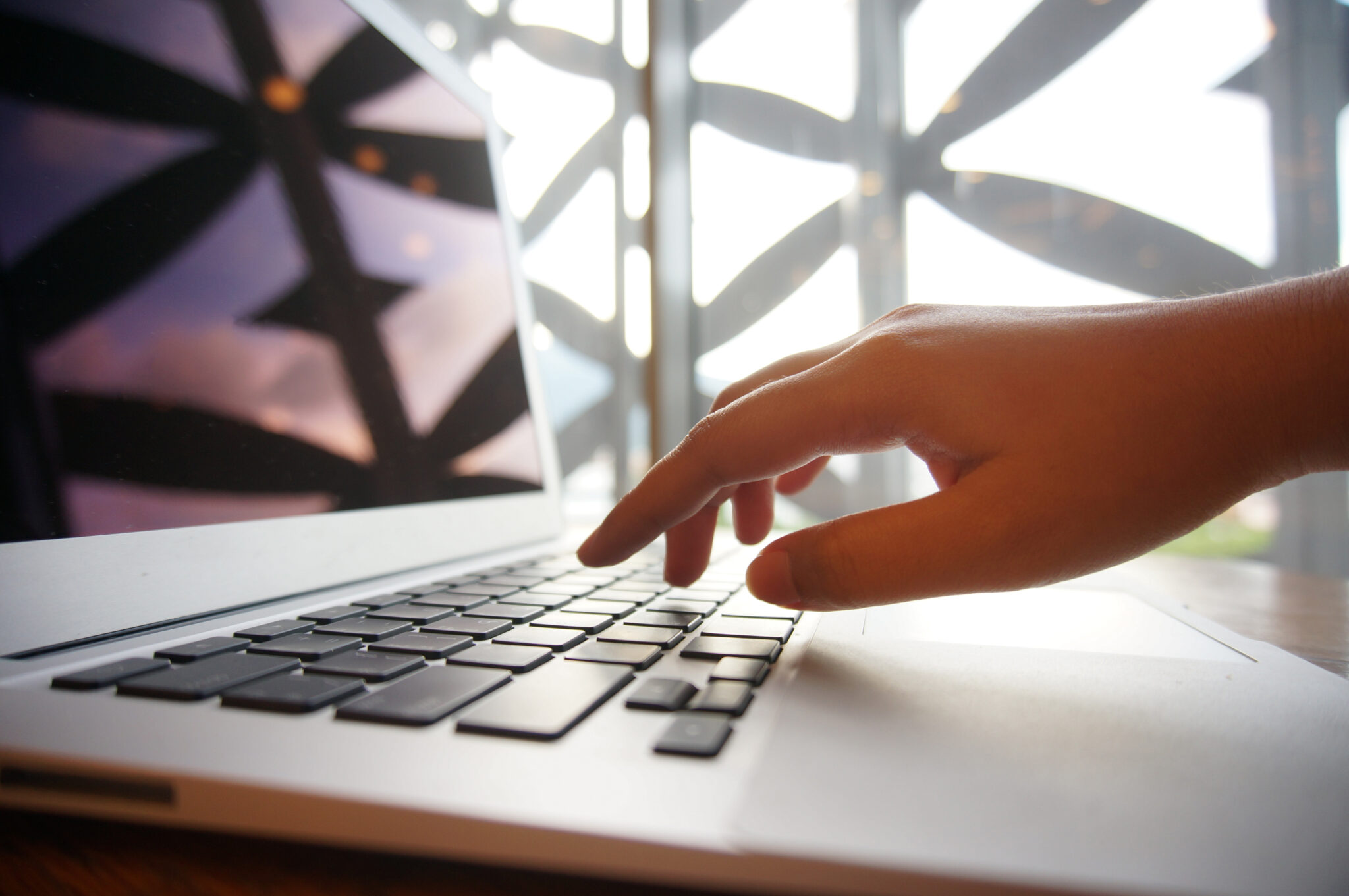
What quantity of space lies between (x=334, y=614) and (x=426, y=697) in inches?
8.5

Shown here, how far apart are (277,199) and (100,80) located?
0.14 m

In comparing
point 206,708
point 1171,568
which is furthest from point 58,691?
point 1171,568

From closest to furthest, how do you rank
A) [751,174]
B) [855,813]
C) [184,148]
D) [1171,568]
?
[855,813], [184,148], [1171,568], [751,174]

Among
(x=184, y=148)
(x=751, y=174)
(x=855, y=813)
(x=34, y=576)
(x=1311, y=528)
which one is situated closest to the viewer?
(x=855, y=813)

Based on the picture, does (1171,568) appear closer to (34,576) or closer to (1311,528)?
(1311,528)

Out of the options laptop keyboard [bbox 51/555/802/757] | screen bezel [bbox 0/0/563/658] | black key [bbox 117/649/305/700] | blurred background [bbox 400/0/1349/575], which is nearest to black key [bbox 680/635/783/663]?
laptop keyboard [bbox 51/555/802/757]

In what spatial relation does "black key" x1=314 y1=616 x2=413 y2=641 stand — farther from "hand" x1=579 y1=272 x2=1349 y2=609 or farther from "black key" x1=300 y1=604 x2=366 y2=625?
"hand" x1=579 y1=272 x2=1349 y2=609

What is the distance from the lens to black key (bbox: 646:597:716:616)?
488 mm

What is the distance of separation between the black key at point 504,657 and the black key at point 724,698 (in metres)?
0.09

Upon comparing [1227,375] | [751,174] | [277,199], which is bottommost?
[1227,375]

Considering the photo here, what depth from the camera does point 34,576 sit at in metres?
0.37

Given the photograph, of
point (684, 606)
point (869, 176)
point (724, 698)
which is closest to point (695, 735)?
point (724, 698)

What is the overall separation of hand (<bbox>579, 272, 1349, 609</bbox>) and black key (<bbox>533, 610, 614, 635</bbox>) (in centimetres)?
10

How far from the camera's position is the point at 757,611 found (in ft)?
1.65
